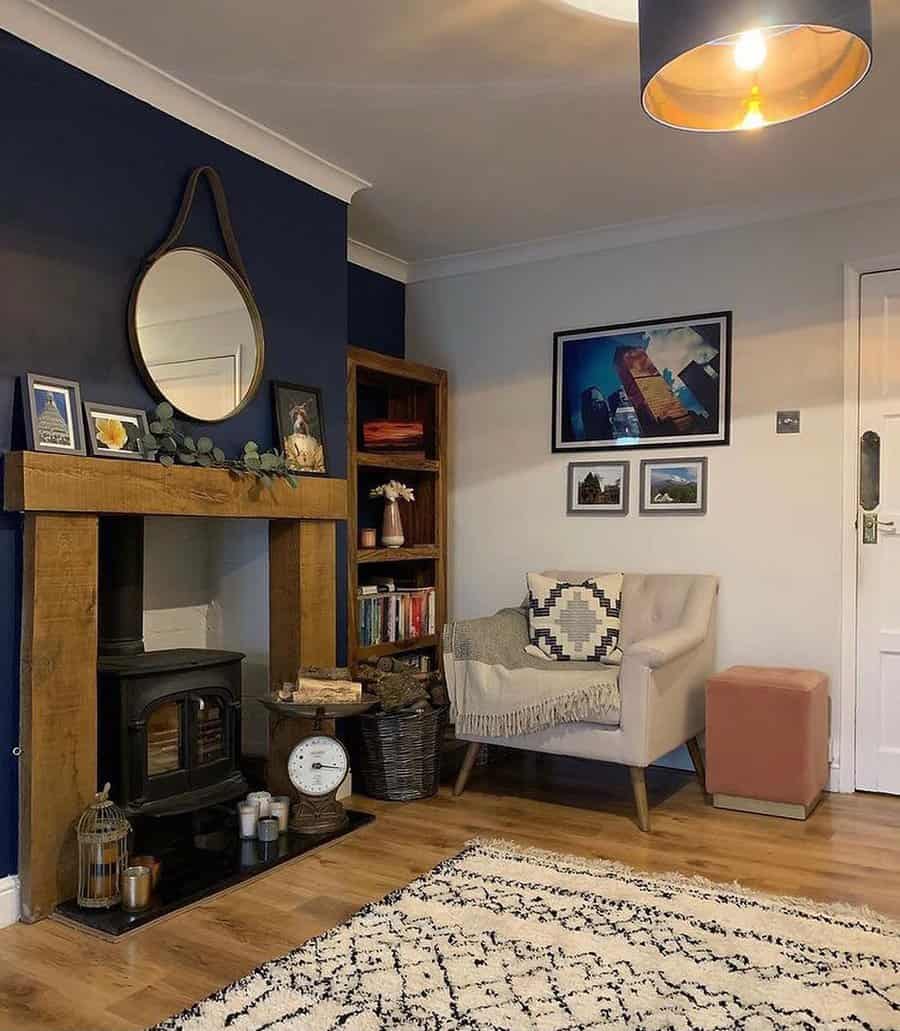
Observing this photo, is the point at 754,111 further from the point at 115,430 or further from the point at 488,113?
the point at 115,430

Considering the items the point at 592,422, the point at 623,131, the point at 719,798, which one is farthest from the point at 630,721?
the point at 623,131

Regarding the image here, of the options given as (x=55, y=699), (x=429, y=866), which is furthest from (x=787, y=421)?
(x=55, y=699)

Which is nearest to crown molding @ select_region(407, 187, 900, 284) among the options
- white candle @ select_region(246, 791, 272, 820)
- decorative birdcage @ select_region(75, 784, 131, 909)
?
white candle @ select_region(246, 791, 272, 820)

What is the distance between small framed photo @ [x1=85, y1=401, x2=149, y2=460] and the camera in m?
2.66

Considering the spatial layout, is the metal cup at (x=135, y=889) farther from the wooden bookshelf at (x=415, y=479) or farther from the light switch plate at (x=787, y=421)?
the light switch plate at (x=787, y=421)

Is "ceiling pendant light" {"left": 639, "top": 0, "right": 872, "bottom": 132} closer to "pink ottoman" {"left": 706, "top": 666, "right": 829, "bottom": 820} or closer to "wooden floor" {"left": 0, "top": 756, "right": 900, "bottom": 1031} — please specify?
"pink ottoman" {"left": 706, "top": 666, "right": 829, "bottom": 820}

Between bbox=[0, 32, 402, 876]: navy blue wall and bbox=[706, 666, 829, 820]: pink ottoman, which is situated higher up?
bbox=[0, 32, 402, 876]: navy blue wall

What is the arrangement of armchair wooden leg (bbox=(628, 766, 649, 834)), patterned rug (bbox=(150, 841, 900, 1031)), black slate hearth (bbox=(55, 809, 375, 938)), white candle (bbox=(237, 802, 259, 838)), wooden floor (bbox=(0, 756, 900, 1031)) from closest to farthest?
1. patterned rug (bbox=(150, 841, 900, 1031))
2. wooden floor (bbox=(0, 756, 900, 1031))
3. black slate hearth (bbox=(55, 809, 375, 938))
4. white candle (bbox=(237, 802, 259, 838))
5. armchair wooden leg (bbox=(628, 766, 649, 834))

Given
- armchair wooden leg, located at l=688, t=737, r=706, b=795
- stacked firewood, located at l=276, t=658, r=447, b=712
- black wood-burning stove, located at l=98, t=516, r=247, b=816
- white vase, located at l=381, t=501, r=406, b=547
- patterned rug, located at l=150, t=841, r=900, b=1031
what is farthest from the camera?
white vase, located at l=381, t=501, r=406, b=547

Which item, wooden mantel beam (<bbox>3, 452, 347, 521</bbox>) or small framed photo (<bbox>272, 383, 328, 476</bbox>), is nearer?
wooden mantel beam (<bbox>3, 452, 347, 521</bbox>)

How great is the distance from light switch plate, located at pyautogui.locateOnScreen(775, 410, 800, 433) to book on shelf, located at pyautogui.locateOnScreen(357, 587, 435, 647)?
5.64 feet

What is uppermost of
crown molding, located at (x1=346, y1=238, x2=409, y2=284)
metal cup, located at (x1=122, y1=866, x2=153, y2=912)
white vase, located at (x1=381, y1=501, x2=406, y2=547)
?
crown molding, located at (x1=346, y1=238, x2=409, y2=284)

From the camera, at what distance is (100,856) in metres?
2.48

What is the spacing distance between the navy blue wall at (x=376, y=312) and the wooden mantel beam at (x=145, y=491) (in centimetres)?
132
